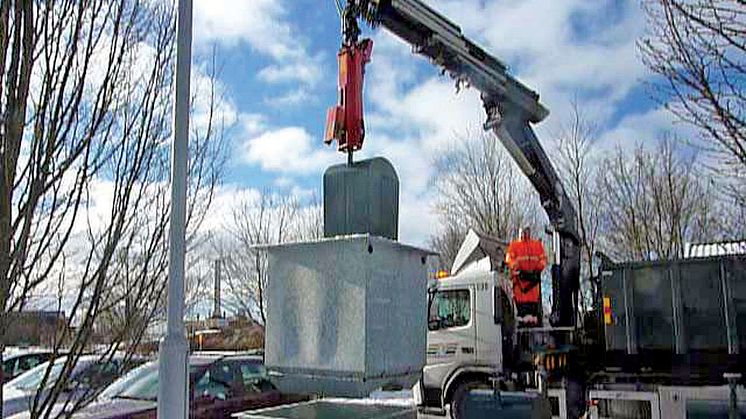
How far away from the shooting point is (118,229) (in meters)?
3.27

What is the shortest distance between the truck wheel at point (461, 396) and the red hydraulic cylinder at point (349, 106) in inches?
318

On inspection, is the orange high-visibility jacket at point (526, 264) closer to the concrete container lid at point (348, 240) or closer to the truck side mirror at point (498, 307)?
the truck side mirror at point (498, 307)

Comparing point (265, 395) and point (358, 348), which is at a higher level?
point (358, 348)

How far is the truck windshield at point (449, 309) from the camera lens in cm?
1140

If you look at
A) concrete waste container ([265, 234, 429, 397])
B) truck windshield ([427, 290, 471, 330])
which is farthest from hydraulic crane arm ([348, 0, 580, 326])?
concrete waste container ([265, 234, 429, 397])

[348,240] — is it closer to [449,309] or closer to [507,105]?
[507,105]

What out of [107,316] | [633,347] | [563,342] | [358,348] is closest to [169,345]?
[107,316]

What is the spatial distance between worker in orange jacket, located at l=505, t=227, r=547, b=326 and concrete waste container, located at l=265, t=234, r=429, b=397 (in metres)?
7.94

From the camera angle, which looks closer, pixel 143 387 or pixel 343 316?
pixel 343 316

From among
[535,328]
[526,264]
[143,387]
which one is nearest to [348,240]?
[143,387]

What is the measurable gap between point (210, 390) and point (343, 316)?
6081mm

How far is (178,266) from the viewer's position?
3.04m

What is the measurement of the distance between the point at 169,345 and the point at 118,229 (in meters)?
0.65

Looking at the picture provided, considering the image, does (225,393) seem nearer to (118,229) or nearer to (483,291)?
(483,291)
